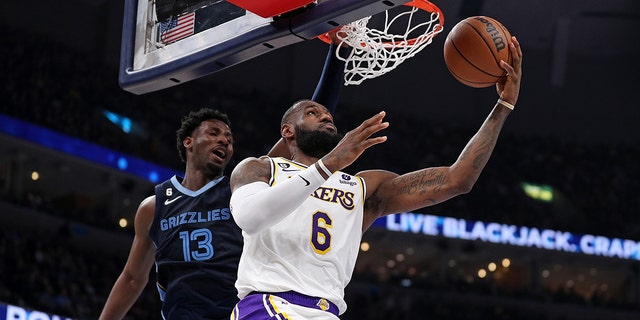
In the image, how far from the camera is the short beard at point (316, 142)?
383cm

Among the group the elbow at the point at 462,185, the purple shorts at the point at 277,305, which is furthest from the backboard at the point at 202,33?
the purple shorts at the point at 277,305

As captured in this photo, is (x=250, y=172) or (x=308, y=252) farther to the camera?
(x=250, y=172)

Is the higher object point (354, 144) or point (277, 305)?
point (354, 144)

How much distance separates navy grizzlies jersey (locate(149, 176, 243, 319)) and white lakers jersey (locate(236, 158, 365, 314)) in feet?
2.46

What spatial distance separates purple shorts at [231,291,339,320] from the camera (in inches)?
132

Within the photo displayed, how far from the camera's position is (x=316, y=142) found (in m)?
3.86

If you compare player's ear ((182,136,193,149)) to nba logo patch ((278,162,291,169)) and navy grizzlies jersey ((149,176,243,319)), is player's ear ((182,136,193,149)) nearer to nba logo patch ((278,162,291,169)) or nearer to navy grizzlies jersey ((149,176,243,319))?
navy grizzlies jersey ((149,176,243,319))

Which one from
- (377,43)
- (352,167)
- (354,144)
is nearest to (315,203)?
(354,144)

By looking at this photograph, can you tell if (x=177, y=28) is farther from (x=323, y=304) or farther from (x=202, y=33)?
(x=323, y=304)

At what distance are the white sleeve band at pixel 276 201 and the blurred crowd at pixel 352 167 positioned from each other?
1215 cm

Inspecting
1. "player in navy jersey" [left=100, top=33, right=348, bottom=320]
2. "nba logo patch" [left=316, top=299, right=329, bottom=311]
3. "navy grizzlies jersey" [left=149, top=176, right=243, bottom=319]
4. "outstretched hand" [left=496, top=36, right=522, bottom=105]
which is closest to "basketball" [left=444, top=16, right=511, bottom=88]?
"outstretched hand" [left=496, top=36, right=522, bottom=105]

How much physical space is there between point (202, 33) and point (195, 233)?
1.00 metres

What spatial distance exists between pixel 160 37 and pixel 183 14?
175 millimetres

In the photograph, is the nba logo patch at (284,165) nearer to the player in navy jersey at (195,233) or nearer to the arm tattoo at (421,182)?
the arm tattoo at (421,182)
